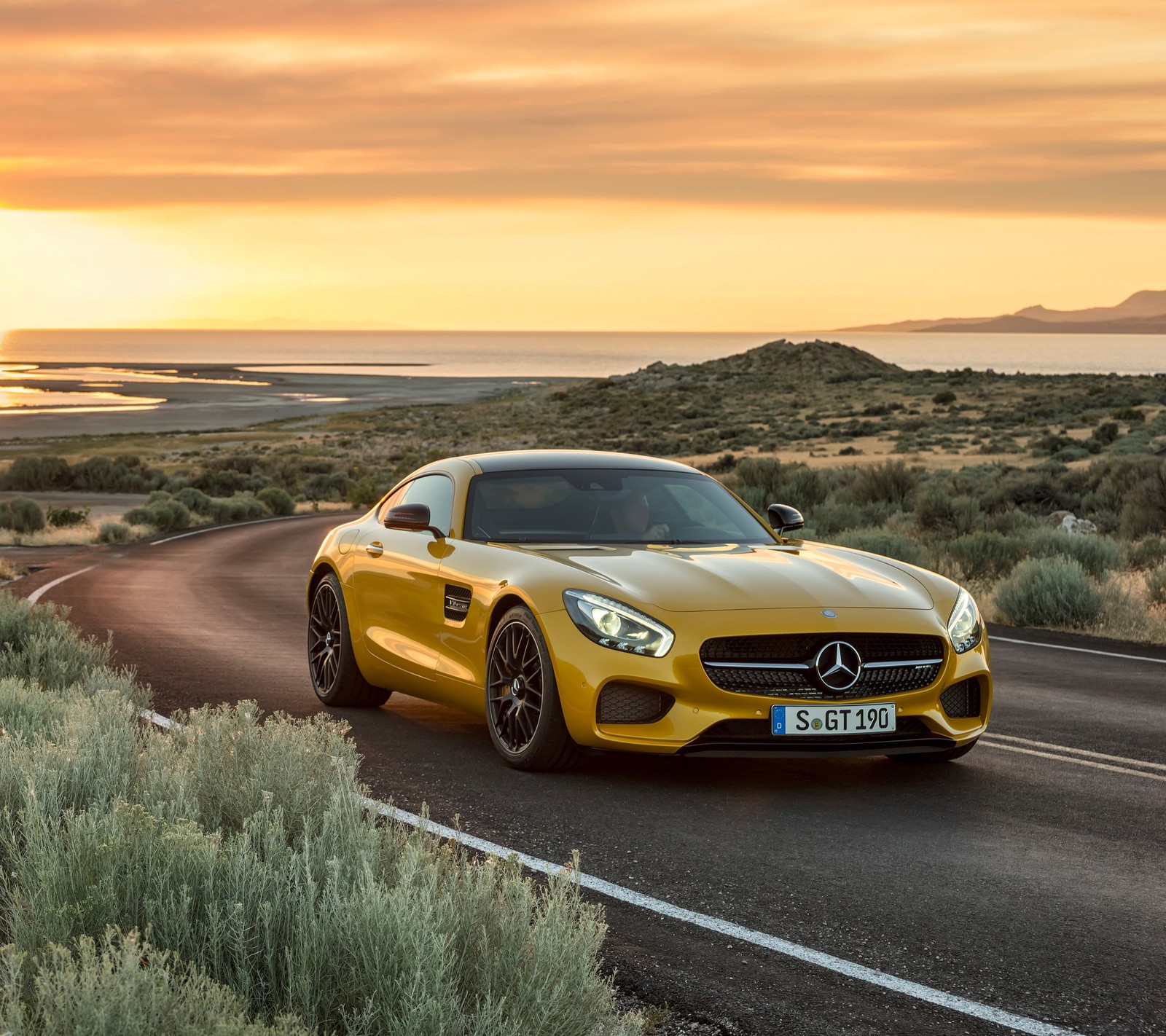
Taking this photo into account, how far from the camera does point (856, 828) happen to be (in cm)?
677

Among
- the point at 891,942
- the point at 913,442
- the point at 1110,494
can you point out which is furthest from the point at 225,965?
the point at 913,442

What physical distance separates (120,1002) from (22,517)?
33096mm

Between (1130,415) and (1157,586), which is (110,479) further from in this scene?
(1157,586)

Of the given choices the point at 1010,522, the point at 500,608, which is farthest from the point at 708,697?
the point at 1010,522

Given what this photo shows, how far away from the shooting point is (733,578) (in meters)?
7.66

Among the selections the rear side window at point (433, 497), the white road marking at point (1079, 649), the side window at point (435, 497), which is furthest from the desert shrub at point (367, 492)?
the side window at point (435, 497)

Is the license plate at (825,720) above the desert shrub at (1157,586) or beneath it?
above

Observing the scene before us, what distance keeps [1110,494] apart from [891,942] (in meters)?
24.0

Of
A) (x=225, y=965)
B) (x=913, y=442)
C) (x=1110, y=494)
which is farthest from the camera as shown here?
(x=913, y=442)

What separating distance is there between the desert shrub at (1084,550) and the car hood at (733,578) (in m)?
11.3

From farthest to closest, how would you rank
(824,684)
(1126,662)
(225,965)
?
(1126,662), (824,684), (225,965)

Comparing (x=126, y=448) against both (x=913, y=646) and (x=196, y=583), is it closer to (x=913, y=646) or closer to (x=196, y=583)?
(x=196, y=583)

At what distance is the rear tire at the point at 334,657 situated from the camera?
9.64m

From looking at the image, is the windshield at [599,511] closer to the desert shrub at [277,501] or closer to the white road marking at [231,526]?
the white road marking at [231,526]
